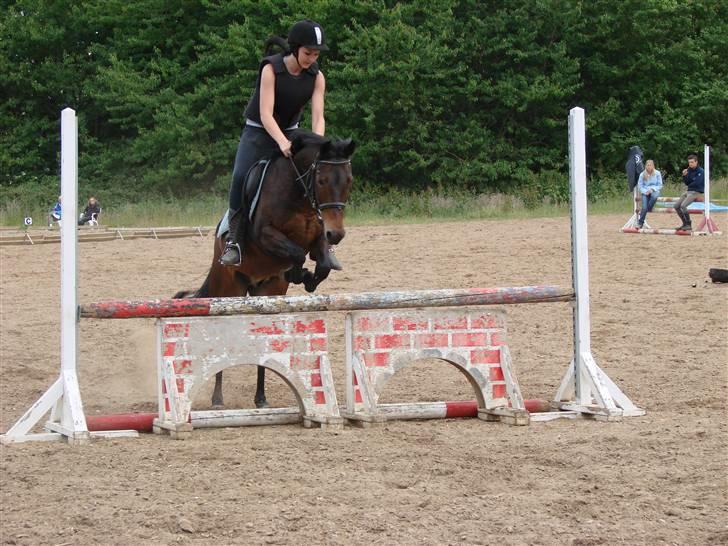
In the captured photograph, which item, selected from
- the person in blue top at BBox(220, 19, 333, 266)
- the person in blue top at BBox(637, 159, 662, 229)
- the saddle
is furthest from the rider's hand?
the person in blue top at BBox(637, 159, 662, 229)

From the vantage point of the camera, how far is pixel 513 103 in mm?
34594

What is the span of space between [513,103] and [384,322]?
29.9m

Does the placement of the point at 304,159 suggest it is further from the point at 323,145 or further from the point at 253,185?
the point at 253,185

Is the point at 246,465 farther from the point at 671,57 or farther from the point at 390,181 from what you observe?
the point at 671,57

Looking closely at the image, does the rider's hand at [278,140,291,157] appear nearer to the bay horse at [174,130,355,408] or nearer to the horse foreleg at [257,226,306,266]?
the bay horse at [174,130,355,408]

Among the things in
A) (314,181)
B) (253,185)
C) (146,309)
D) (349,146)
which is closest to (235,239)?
(253,185)

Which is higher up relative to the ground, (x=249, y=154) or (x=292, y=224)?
(x=249, y=154)

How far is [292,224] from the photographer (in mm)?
6438

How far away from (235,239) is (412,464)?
2.63 metres

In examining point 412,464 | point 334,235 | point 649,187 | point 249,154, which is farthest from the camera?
point 649,187

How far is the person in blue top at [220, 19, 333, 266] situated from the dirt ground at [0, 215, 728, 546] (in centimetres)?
135

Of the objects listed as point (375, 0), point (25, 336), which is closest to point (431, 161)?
point (375, 0)

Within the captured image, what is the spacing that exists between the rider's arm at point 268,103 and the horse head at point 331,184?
321 mm

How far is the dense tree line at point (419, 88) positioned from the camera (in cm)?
3425
